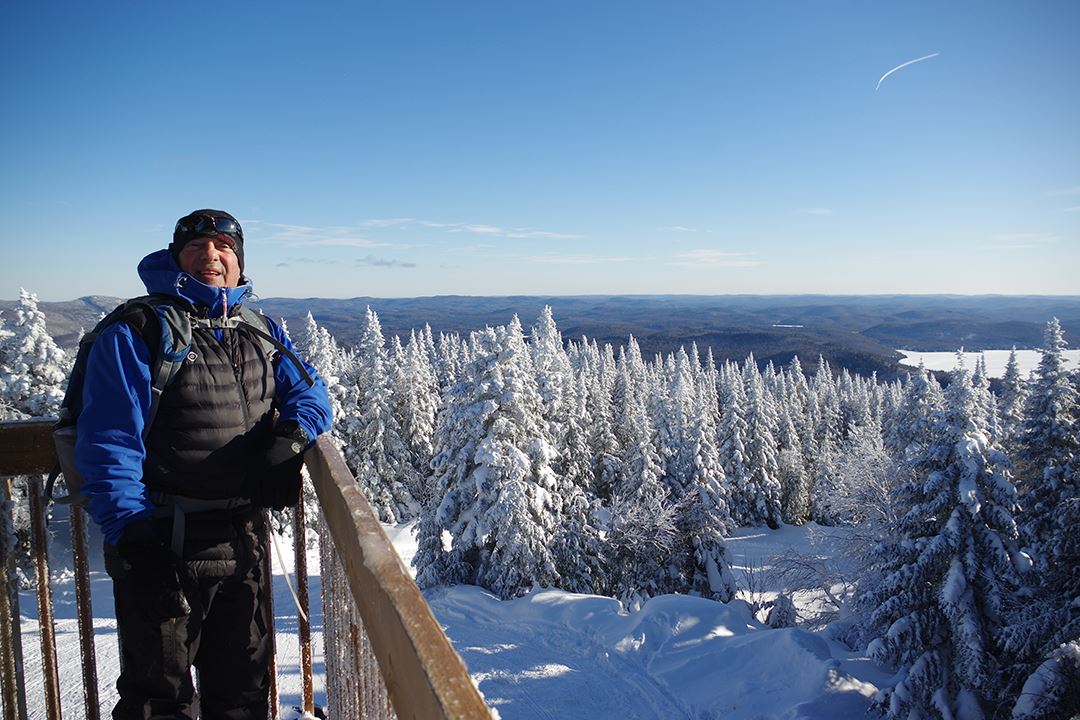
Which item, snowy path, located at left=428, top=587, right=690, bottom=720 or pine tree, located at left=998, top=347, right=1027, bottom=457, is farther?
pine tree, located at left=998, top=347, right=1027, bottom=457

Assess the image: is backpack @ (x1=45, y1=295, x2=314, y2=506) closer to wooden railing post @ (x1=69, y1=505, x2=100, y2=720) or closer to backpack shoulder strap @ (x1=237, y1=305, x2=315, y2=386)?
backpack shoulder strap @ (x1=237, y1=305, x2=315, y2=386)

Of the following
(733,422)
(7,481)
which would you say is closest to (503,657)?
(7,481)

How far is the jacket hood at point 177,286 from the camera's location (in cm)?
289

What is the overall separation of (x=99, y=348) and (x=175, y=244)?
0.77m

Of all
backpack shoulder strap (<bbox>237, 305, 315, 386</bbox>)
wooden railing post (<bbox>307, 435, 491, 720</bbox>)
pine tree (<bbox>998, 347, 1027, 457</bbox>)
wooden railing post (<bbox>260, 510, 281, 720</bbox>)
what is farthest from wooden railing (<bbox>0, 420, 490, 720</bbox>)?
pine tree (<bbox>998, 347, 1027, 457</bbox>)

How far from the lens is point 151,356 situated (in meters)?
2.67

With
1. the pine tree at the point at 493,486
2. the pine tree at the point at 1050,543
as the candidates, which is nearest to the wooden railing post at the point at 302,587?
the pine tree at the point at 1050,543

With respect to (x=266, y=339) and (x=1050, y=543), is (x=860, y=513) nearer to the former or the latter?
(x=1050, y=543)

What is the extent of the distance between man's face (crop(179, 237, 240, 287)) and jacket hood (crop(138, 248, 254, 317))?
6cm

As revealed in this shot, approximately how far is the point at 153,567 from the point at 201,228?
1.63 m

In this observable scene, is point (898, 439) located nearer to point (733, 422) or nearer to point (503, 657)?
point (733, 422)

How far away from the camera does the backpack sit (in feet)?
8.20

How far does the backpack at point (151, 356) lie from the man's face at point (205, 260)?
224mm

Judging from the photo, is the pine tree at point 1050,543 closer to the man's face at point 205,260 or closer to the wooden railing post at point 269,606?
the wooden railing post at point 269,606
